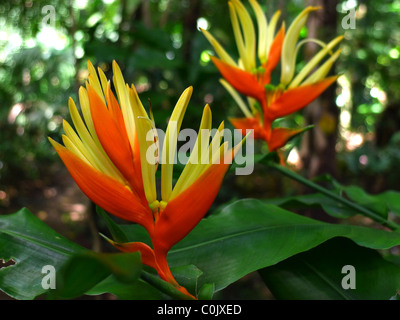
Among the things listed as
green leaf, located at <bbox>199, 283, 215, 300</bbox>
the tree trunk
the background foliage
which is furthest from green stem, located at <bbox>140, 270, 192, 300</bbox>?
the tree trunk

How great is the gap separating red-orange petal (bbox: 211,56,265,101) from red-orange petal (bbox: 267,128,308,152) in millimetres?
52

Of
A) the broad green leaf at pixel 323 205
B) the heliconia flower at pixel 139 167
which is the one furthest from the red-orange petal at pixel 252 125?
the heliconia flower at pixel 139 167

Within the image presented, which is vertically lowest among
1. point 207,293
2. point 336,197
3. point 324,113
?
point 207,293

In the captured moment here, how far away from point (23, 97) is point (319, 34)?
2.33 m

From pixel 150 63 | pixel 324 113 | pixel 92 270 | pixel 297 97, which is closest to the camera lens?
pixel 92 270

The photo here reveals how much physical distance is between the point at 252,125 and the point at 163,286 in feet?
1.03

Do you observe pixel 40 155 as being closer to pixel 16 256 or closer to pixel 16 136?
pixel 16 136

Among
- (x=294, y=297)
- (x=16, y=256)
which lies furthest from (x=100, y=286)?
(x=294, y=297)

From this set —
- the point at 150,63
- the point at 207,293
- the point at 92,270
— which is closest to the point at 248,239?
the point at 207,293

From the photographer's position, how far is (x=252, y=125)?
1.88 ft

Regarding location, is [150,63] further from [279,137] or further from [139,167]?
[139,167]

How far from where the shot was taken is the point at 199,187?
0.31 meters

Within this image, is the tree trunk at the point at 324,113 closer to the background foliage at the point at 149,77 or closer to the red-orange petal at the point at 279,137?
the background foliage at the point at 149,77

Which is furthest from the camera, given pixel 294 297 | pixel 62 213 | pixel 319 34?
pixel 62 213
